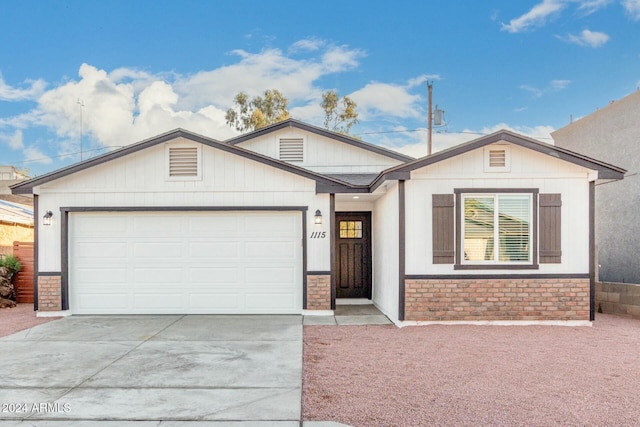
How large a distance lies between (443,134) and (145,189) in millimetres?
16978

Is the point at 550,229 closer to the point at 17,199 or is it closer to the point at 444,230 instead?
the point at 444,230

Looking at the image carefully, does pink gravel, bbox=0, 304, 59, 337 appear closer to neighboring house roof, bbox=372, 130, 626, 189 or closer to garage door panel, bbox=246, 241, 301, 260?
garage door panel, bbox=246, 241, 301, 260

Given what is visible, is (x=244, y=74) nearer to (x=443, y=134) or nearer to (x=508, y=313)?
(x=443, y=134)

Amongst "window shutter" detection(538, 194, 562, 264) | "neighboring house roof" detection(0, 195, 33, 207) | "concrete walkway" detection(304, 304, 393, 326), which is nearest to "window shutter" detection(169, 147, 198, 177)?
"concrete walkway" detection(304, 304, 393, 326)

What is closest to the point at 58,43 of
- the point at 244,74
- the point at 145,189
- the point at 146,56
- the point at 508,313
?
the point at 146,56

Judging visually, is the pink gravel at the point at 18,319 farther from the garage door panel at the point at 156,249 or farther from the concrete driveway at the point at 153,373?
the garage door panel at the point at 156,249

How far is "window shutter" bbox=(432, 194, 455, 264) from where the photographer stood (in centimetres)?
791

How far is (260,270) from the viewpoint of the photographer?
29.7 feet

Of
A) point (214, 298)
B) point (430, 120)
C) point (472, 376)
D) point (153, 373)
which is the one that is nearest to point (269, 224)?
point (214, 298)

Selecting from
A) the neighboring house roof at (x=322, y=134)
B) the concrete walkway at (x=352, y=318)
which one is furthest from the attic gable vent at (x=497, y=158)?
the neighboring house roof at (x=322, y=134)

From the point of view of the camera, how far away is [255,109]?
2698cm

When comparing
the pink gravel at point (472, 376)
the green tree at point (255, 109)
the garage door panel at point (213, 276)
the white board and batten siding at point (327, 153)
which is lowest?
the pink gravel at point (472, 376)

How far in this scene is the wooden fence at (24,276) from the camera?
10.8 m

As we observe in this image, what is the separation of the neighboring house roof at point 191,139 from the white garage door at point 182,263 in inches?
35.5
